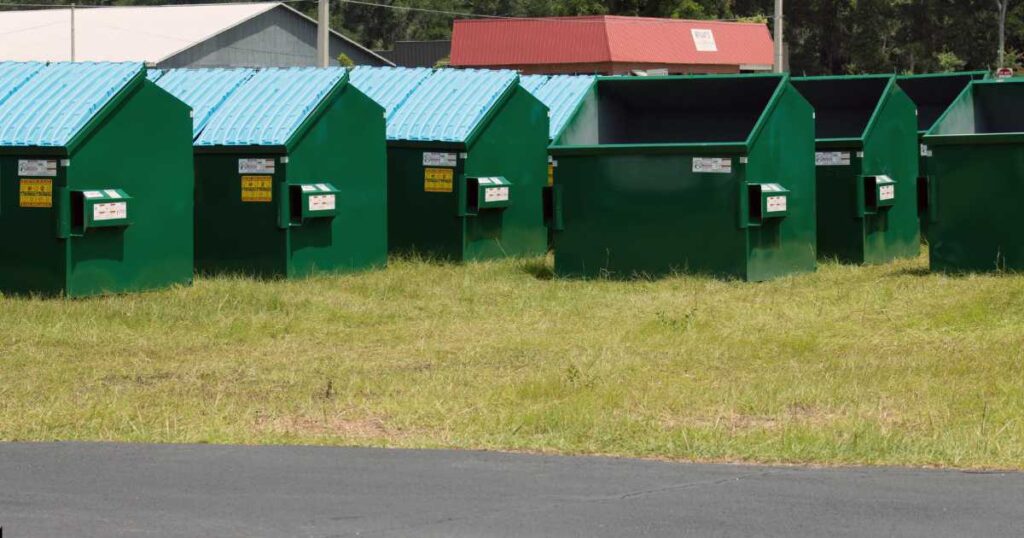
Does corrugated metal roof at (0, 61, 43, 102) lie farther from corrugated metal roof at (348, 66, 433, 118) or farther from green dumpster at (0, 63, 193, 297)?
corrugated metal roof at (348, 66, 433, 118)

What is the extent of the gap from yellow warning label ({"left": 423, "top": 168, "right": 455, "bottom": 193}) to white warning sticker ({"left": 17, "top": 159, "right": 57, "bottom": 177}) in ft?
14.5

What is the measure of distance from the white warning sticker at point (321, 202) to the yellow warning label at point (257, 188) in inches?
Result: 14.8

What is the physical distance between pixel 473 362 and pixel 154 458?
3.28m

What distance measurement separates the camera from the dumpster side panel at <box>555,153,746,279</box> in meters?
13.6

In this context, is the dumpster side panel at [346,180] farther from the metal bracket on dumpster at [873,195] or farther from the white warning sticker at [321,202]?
the metal bracket on dumpster at [873,195]

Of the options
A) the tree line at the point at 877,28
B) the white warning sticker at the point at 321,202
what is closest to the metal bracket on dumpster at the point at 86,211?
the white warning sticker at the point at 321,202

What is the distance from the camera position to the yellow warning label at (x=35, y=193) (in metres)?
12.0

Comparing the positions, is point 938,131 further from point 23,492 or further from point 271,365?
point 23,492

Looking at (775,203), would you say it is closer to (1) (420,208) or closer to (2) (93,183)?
(1) (420,208)

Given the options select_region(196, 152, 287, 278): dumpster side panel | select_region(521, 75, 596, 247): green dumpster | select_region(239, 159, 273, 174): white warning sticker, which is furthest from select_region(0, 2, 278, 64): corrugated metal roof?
select_region(239, 159, 273, 174): white warning sticker

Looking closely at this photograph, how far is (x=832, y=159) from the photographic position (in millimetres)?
15547

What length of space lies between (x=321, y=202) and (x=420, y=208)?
1796mm

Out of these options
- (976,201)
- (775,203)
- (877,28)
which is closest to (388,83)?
(775,203)

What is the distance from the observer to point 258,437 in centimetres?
741
